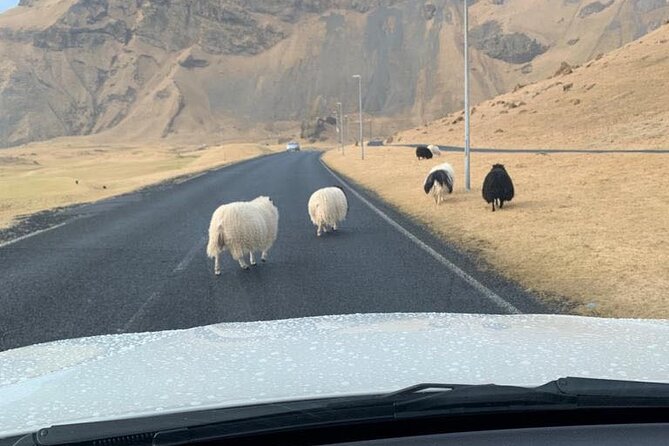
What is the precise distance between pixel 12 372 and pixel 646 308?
22.3 feet

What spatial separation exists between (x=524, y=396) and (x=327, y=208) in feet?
39.1

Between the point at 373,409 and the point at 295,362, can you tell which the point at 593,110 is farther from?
the point at 373,409

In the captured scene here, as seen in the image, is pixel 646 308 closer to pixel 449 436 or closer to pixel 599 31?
pixel 449 436

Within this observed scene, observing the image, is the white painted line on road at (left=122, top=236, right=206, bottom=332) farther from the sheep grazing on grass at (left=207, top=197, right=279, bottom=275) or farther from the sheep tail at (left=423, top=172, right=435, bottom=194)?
the sheep tail at (left=423, top=172, right=435, bottom=194)

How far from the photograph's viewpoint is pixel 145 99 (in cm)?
18088

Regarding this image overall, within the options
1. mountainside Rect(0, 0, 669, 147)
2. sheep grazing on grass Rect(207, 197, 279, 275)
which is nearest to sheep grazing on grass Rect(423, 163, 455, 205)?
sheep grazing on grass Rect(207, 197, 279, 275)

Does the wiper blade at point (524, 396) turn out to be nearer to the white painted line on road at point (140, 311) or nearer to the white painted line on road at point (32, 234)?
the white painted line on road at point (140, 311)

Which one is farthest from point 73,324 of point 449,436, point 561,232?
point 561,232

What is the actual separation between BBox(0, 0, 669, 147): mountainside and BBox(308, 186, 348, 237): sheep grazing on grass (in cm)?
15245

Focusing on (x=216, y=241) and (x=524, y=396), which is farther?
(x=216, y=241)

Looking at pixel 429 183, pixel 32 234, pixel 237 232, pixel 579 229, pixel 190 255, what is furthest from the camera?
pixel 429 183

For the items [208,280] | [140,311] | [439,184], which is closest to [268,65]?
[439,184]

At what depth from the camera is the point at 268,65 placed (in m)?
190

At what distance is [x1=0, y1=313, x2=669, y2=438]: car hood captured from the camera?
2.91m
